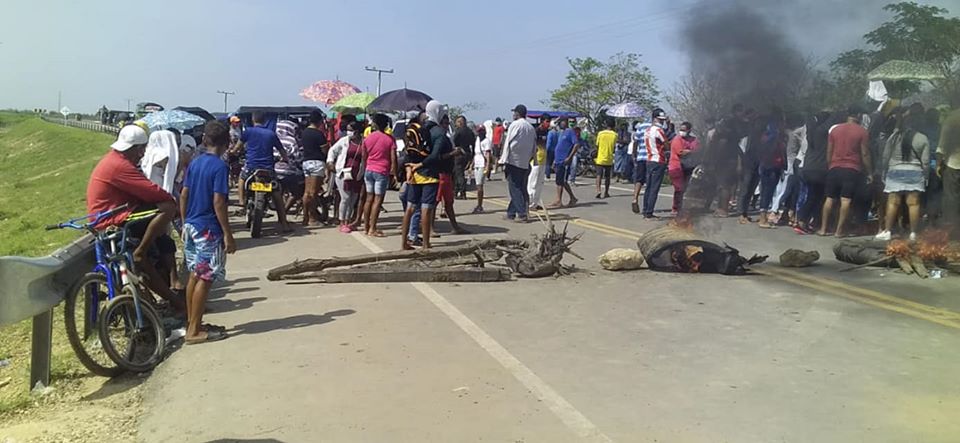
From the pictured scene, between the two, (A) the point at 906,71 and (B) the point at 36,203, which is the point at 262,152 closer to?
(A) the point at 906,71

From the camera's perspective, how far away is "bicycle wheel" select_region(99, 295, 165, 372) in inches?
203

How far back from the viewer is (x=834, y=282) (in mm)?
7832

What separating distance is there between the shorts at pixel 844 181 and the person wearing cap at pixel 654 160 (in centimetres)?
285

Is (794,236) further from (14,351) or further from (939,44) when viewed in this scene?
(14,351)

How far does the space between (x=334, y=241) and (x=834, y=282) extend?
6.20 metres

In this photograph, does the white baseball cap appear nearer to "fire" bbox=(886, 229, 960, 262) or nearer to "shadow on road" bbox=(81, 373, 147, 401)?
"shadow on road" bbox=(81, 373, 147, 401)

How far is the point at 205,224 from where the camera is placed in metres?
5.67

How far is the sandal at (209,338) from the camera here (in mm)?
5754

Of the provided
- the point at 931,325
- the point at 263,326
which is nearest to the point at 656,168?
the point at 931,325

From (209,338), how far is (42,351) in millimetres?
1104

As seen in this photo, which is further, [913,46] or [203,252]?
[913,46]

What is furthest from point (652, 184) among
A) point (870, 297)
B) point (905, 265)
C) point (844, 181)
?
point (870, 297)

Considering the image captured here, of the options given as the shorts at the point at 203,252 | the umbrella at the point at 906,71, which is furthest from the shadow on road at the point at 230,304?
the umbrella at the point at 906,71

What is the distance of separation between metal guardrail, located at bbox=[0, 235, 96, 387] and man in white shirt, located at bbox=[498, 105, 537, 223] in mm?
7512
